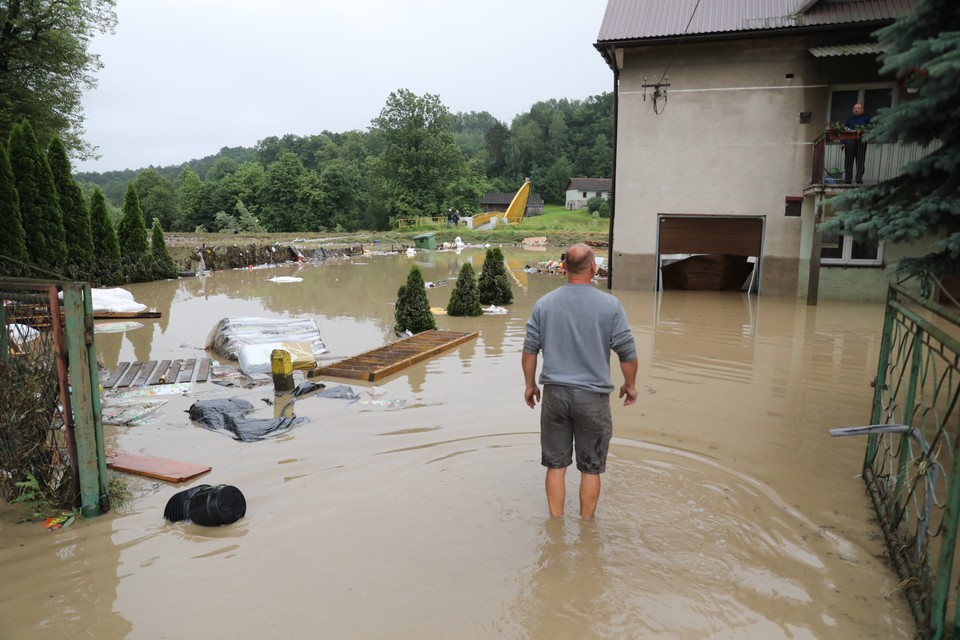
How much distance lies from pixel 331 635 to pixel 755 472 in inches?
148

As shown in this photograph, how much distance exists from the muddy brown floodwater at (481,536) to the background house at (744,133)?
31.5 ft

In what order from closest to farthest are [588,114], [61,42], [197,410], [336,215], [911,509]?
[911,509] < [197,410] < [61,42] < [336,215] < [588,114]

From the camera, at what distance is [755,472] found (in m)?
5.36

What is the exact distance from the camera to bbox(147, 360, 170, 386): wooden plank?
8641mm

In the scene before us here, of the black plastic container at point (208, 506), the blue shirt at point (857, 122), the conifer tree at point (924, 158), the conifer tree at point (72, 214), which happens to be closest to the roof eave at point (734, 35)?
the blue shirt at point (857, 122)

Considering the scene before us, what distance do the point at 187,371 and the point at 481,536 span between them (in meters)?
6.51

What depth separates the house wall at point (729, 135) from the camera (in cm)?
1642

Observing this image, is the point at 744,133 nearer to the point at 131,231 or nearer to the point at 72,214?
the point at 72,214

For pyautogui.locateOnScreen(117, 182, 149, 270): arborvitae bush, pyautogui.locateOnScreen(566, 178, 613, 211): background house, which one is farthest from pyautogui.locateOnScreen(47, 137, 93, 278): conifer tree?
pyautogui.locateOnScreen(566, 178, 613, 211): background house

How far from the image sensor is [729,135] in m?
17.0

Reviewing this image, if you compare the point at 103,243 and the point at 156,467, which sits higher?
the point at 103,243

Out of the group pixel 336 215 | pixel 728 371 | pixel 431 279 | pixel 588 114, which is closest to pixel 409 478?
pixel 728 371

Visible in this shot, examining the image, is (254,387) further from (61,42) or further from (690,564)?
(61,42)

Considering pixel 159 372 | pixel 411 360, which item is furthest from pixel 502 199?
pixel 159 372
